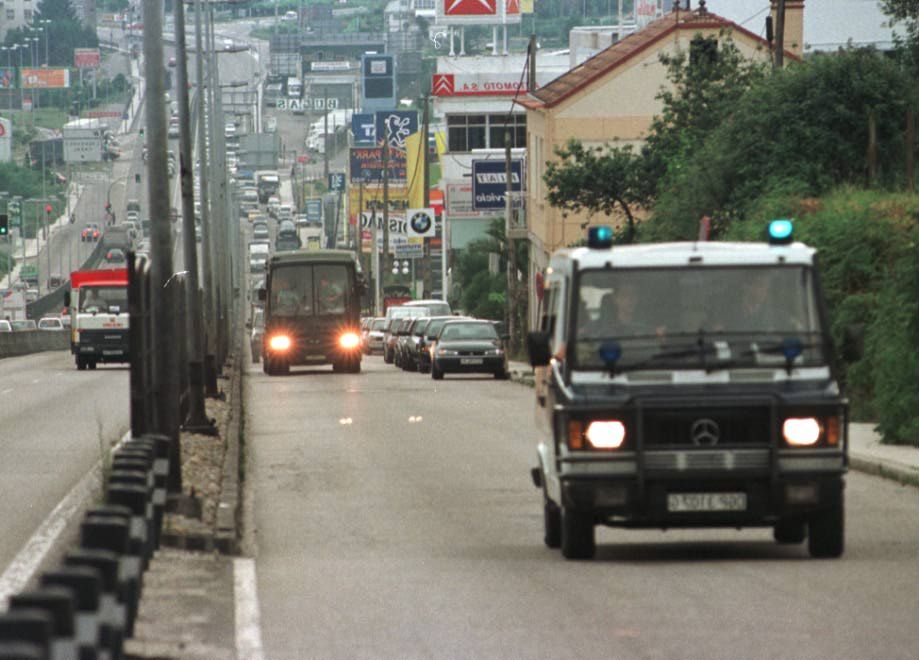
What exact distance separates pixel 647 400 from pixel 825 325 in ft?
4.32

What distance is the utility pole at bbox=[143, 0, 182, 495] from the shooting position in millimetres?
17312

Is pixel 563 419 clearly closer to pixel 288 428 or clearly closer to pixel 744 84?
pixel 288 428

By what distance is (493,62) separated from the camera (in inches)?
4675

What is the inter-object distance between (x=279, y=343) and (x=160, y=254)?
32.7 meters

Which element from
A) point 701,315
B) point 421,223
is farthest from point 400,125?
point 701,315

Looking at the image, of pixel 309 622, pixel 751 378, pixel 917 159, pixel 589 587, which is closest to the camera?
pixel 309 622

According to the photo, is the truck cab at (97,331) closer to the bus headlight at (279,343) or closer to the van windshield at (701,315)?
the bus headlight at (279,343)

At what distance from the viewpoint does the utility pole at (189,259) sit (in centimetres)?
2556

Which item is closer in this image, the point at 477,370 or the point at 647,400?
the point at 647,400

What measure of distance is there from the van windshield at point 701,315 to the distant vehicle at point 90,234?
172 m

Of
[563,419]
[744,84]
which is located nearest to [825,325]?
[563,419]

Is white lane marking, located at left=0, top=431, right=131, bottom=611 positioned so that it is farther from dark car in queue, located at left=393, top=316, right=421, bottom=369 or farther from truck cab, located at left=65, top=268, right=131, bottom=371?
dark car in queue, located at left=393, top=316, right=421, bottom=369

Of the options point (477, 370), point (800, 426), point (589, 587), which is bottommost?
point (477, 370)

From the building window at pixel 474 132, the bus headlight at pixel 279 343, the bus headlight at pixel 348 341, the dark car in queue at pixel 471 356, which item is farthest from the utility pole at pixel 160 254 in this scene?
the building window at pixel 474 132
